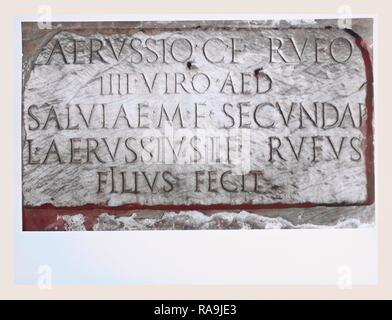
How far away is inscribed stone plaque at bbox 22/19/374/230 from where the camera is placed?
4.83 meters

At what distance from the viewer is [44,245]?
483 cm

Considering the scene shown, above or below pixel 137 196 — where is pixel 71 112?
above

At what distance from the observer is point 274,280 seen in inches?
188

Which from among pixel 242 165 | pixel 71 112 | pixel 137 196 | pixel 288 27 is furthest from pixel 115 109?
pixel 288 27

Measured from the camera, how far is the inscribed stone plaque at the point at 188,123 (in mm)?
4832

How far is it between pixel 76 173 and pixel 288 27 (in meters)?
1.88

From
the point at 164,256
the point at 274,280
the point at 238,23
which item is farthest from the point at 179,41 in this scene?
the point at 274,280

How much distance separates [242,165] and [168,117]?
64 cm

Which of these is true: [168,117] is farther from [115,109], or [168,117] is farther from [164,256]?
[164,256]

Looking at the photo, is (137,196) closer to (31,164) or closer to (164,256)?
(164,256)

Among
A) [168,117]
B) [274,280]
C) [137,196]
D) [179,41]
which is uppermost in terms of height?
[179,41]

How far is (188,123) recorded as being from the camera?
483 cm

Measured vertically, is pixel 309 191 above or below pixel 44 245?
above

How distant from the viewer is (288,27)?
4.87 m
